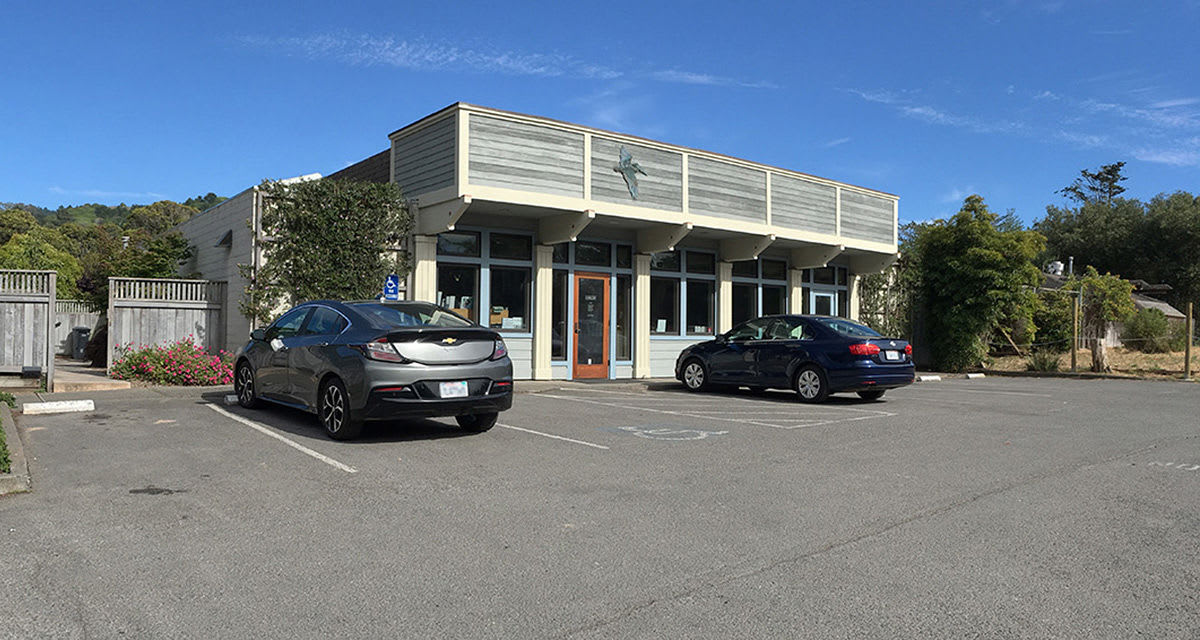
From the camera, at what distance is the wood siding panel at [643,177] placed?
1614cm

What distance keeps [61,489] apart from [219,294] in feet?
31.9

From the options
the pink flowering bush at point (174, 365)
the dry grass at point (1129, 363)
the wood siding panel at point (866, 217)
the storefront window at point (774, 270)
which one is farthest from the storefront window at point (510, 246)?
the dry grass at point (1129, 363)

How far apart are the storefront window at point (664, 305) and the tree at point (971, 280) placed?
29.3ft

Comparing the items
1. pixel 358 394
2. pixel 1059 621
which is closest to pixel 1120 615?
pixel 1059 621

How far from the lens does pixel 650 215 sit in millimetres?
16734

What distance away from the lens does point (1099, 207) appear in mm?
55125

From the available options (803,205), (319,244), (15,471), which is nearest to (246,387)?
(319,244)

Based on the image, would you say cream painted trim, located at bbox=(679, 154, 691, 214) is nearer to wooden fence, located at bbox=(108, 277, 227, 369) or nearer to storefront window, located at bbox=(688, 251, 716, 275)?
storefront window, located at bbox=(688, 251, 716, 275)

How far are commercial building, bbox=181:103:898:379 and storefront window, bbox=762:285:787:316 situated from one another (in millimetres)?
37

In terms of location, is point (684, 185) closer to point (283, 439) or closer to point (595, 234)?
point (595, 234)

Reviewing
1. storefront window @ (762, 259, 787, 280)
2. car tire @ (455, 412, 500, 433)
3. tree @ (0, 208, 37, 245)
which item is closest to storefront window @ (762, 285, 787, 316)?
storefront window @ (762, 259, 787, 280)

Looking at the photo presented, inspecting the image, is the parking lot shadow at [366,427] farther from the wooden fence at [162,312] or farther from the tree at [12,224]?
the tree at [12,224]

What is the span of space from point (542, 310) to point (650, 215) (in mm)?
2903

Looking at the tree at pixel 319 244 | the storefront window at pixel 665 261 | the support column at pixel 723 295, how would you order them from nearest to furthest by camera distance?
the tree at pixel 319 244
the storefront window at pixel 665 261
the support column at pixel 723 295
